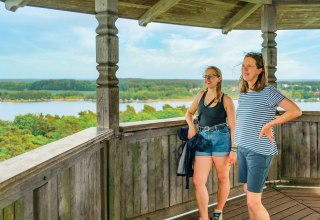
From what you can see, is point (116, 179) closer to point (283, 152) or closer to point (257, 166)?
point (257, 166)

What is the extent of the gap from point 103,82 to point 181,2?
1.78m

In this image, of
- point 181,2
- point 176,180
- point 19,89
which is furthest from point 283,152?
point 19,89

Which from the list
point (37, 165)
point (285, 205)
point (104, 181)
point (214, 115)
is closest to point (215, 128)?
point (214, 115)

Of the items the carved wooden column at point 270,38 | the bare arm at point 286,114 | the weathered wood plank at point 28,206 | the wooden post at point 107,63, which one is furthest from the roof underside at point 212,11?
the weathered wood plank at point 28,206

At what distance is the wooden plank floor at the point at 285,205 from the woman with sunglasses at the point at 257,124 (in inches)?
56.6

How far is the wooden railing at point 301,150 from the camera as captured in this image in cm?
505

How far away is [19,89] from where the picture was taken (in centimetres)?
1953

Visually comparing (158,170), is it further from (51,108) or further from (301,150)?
(51,108)

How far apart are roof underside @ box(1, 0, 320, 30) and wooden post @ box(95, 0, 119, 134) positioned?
724mm

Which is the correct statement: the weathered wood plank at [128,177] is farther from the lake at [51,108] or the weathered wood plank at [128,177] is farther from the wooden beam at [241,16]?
the lake at [51,108]

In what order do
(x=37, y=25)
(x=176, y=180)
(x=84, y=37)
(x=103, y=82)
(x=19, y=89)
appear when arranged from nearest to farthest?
(x=103, y=82), (x=176, y=180), (x=19, y=89), (x=37, y=25), (x=84, y=37)

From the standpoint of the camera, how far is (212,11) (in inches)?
187

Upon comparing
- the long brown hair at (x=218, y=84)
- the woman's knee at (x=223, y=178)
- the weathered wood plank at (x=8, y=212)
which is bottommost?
the woman's knee at (x=223, y=178)

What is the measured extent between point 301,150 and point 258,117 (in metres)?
2.83
